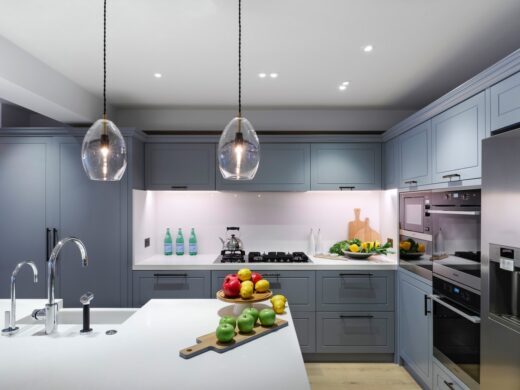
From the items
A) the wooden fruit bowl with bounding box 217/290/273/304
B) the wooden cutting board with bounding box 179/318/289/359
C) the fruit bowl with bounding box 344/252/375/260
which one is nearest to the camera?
the wooden cutting board with bounding box 179/318/289/359

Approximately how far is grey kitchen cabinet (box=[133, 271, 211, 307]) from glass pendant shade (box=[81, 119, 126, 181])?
1.80 meters

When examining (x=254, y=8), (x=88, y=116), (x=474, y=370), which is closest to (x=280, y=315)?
(x=474, y=370)

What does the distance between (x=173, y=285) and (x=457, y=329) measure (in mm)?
2286

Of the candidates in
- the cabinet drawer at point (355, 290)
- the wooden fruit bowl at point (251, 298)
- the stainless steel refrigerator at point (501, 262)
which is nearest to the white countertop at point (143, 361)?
the wooden fruit bowl at point (251, 298)

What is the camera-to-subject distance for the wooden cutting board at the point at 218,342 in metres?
1.33

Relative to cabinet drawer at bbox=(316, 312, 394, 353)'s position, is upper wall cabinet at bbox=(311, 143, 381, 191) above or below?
above

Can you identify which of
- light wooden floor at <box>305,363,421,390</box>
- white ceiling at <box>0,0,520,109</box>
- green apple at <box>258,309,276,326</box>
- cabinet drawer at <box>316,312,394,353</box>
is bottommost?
light wooden floor at <box>305,363,421,390</box>

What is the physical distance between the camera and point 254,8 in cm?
170

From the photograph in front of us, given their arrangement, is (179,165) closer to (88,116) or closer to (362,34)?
(88,116)

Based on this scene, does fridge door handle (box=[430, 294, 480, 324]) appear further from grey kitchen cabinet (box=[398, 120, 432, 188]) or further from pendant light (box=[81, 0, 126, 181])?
pendant light (box=[81, 0, 126, 181])

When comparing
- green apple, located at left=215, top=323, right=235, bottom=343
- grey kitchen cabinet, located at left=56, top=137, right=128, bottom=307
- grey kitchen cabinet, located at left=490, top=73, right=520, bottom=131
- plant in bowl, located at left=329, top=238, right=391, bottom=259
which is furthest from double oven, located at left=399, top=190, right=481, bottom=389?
grey kitchen cabinet, located at left=56, top=137, right=128, bottom=307

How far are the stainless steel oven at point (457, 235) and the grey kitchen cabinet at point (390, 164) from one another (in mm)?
716

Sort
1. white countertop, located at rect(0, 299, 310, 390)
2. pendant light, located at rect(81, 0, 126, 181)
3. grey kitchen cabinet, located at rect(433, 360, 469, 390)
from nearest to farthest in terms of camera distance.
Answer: white countertop, located at rect(0, 299, 310, 390) < pendant light, located at rect(81, 0, 126, 181) < grey kitchen cabinet, located at rect(433, 360, 469, 390)

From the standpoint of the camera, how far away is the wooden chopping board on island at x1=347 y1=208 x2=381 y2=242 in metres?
3.61
